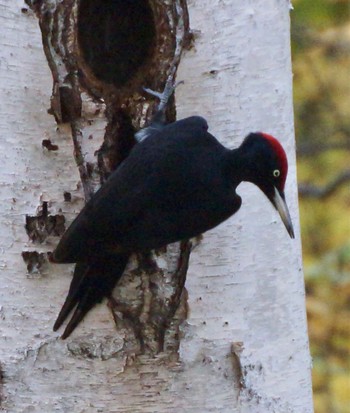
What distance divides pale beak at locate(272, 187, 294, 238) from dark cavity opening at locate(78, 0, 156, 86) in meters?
0.38

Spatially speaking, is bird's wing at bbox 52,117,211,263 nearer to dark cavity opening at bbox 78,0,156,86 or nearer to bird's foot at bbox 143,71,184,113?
bird's foot at bbox 143,71,184,113

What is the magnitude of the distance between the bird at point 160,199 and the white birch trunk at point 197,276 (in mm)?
55

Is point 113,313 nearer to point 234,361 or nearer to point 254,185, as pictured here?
point 234,361

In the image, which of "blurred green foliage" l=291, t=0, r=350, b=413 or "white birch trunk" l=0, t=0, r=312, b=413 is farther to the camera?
"blurred green foliage" l=291, t=0, r=350, b=413

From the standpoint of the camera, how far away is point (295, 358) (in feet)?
6.08

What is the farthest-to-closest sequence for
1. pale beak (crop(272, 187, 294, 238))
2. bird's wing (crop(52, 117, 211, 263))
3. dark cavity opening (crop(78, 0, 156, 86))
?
dark cavity opening (crop(78, 0, 156, 86)) → pale beak (crop(272, 187, 294, 238)) → bird's wing (crop(52, 117, 211, 263))

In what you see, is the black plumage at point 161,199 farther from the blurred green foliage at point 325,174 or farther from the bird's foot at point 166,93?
the blurred green foliage at point 325,174

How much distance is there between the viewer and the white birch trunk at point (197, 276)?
173cm

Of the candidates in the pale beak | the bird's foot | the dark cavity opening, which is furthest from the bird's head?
the dark cavity opening

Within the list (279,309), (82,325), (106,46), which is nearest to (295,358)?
(279,309)

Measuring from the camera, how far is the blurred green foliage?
9.71 feet

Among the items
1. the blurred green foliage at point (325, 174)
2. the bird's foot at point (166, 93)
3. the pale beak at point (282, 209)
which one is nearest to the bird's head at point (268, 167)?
the pale beak at point (282, 209)

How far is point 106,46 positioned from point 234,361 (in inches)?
27.6

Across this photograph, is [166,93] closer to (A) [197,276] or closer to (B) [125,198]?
(B) [125,198]
